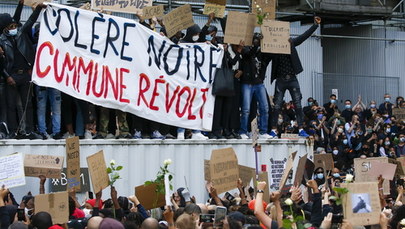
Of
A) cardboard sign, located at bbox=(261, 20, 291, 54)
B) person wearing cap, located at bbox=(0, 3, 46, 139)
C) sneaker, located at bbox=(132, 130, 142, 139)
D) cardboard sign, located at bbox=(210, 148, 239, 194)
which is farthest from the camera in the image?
cardboard sign, located at bbox=(261, 20, 291, 54)

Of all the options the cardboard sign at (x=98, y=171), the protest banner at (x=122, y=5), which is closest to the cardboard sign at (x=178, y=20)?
the protest banner at (x=122, y=5)

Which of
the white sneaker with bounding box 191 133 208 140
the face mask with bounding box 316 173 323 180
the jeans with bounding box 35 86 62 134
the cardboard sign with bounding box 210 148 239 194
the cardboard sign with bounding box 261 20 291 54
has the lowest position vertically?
the face mask with bounding box 316 173 323 180

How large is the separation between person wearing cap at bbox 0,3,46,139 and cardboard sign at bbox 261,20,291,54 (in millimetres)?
4465

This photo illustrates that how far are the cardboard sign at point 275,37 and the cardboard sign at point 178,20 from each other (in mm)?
1576

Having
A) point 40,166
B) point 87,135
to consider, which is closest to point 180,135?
point 87,135

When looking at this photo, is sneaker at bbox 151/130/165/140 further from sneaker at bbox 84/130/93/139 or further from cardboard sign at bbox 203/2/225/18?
cardboard sign at bbox 203/2/225/18

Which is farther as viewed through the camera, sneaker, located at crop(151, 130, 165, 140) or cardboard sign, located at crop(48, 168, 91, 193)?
sneaker, located at crop(151, 130, 165, 140)

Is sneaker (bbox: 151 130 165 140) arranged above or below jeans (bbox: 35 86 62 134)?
below

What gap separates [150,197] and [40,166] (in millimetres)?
2501

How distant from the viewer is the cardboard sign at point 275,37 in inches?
749

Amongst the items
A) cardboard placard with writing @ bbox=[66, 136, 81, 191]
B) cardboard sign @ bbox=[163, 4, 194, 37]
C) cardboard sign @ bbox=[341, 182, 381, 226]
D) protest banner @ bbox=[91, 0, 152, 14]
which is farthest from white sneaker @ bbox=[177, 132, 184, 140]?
cardboard sign @ bbox=[341, 182, 381, 226]

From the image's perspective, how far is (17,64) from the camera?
1642cm

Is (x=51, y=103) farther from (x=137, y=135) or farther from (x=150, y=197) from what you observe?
(x=150, y=197)

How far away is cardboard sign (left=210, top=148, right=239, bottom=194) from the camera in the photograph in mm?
15226
